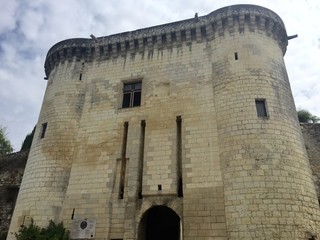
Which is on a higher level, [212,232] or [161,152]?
[161,152]

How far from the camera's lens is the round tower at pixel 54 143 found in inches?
440

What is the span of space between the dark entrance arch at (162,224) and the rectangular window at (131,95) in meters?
4.52

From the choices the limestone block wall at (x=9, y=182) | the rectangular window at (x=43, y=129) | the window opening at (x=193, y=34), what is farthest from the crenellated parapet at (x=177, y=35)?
the limestone block wall at (x=9, y=182)

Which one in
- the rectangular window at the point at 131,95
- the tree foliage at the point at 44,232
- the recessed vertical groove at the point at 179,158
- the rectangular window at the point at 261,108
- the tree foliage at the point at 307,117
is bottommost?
the tree foliage at the point at 44,232

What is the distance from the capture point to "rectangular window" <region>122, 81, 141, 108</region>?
41.8 feet

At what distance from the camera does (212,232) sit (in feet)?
29.7

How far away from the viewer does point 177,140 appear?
36.2 feet

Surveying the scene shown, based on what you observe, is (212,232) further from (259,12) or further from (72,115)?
(259,12)

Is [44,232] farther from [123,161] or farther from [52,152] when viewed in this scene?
[123,161]

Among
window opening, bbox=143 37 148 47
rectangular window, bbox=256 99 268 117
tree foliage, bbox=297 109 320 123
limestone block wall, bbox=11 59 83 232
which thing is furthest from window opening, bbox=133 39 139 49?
tree foliage, bbox=297 109 320 123

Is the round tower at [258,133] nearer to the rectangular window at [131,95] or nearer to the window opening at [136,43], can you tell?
the rectangular window at [131,95]

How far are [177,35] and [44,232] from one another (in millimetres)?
9576

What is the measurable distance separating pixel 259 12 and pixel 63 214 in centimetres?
1127

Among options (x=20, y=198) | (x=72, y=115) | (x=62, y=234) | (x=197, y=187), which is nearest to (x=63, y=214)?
(x=62, y=234)
